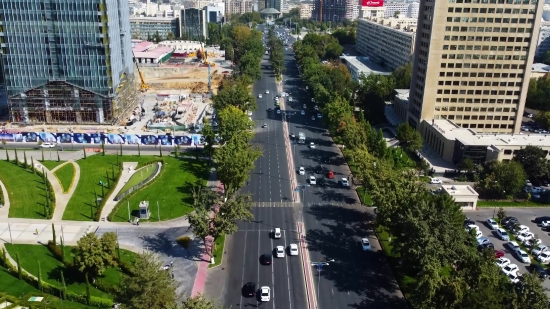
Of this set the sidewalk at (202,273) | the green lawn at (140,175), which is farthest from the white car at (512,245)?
the green lawn at (140,175)

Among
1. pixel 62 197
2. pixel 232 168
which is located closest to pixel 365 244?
pixel 232 168

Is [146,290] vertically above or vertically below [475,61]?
below

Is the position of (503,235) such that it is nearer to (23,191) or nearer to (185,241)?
(185,241)

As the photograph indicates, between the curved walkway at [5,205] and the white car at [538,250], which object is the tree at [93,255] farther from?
the white car at [538,250]

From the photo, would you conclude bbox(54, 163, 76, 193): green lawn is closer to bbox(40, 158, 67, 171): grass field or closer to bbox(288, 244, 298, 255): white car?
bbox(40, 158, 67, 171): grass field

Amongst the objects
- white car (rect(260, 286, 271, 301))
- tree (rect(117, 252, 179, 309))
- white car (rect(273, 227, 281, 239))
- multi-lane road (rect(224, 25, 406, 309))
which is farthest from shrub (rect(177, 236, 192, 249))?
tree (rect(117, 252, 179, 309))

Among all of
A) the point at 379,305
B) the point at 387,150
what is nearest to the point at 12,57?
the point at 387,150
